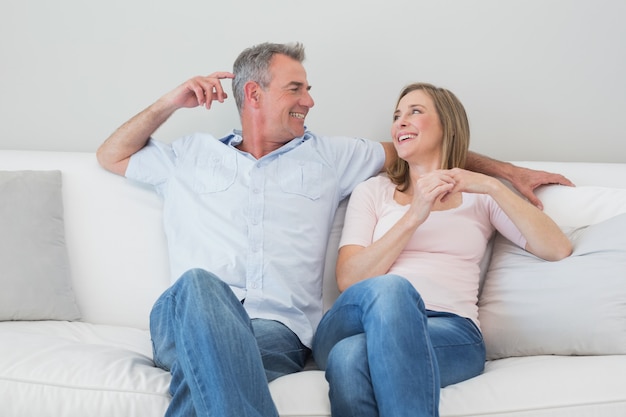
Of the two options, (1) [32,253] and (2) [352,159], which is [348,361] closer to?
(2) [352,159]

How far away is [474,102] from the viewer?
263 cm

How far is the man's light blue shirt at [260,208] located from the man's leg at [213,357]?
0.45 metres

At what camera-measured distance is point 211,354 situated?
1.40 metres

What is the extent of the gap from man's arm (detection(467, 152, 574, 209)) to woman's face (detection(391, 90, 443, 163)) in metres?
0.17

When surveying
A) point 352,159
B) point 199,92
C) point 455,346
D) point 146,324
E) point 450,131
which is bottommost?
point 146,324

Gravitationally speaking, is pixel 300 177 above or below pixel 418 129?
below

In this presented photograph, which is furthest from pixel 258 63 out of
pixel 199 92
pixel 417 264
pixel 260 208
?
pixel 417 264

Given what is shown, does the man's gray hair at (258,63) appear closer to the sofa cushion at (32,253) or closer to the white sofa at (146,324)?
the white sofa at (146,324)

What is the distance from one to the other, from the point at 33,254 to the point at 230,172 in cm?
63

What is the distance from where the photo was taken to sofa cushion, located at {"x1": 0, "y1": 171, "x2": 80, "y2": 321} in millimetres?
2088

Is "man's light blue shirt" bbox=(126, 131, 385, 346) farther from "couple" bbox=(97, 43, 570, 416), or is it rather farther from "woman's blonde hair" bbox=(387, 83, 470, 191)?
"woman's blonde hair" bbox=(387, 83, 470, 191)

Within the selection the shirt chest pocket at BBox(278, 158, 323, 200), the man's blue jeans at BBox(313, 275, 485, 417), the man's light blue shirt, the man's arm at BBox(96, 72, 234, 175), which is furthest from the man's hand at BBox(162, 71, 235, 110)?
the man's blue jeans at BBox(313, 275, 485, 417)

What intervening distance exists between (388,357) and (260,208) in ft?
2.55

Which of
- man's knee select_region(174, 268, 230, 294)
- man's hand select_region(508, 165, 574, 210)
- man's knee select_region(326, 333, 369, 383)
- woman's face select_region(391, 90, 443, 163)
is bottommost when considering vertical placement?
man's knee select_region(326, 333, 369, 383)
